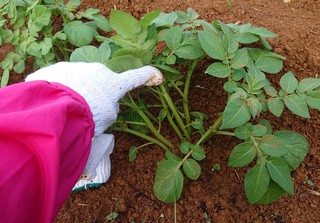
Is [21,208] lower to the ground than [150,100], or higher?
higher

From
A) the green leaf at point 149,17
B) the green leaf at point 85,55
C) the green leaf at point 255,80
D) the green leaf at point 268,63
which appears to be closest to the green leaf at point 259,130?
the green leaf at point 255,80

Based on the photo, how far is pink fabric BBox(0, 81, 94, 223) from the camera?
67 centimetres

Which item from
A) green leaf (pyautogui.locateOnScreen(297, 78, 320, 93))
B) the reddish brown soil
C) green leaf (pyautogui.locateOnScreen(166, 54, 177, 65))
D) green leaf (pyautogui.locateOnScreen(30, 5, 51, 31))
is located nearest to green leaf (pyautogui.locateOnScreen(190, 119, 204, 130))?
the reddish brown soil

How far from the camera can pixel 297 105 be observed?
99 cm

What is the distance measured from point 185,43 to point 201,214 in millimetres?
586

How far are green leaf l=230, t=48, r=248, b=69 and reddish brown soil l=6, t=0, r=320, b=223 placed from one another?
0.33 meters

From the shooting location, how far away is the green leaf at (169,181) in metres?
1.15

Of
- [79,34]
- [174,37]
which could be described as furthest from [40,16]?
[174,37]

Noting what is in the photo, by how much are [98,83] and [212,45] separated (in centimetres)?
36

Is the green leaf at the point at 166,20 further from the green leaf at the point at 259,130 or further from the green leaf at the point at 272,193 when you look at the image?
the green leaf at the point at 272,193

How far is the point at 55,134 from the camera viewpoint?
72 centimetres

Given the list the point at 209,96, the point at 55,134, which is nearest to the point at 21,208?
the point at 55,134

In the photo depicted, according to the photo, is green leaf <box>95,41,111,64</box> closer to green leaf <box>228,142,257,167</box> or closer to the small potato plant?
the small potato plant

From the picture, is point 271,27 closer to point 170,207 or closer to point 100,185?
point 170,207
